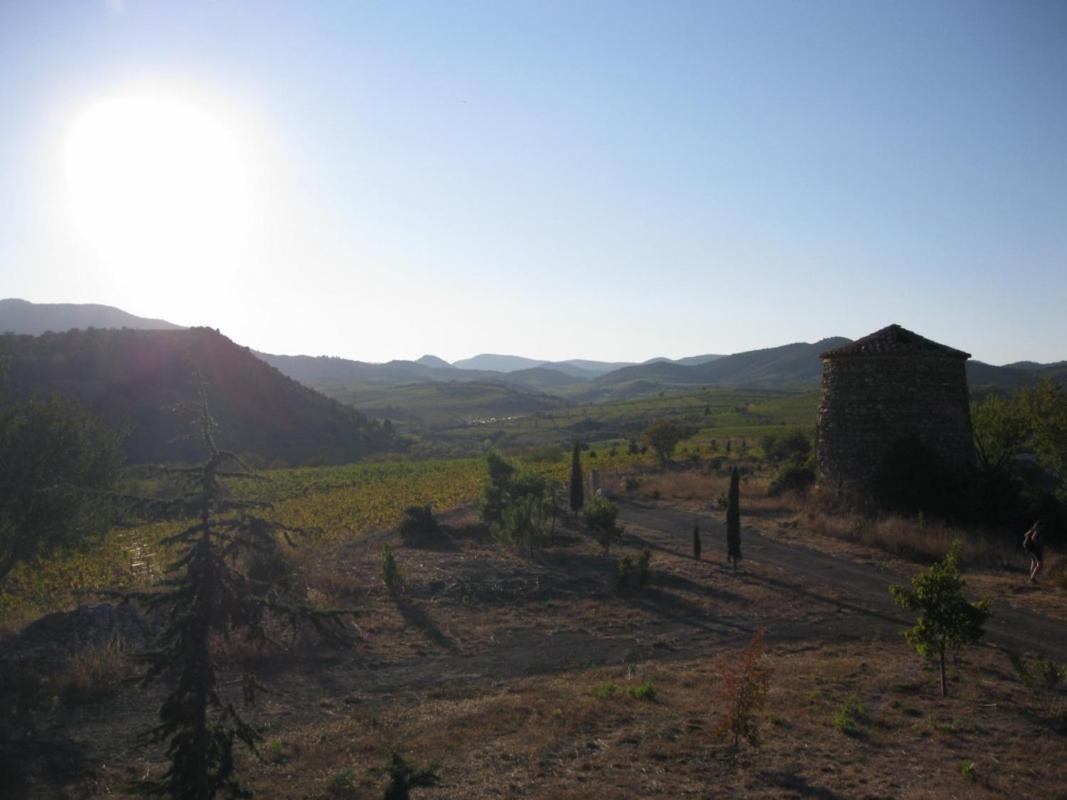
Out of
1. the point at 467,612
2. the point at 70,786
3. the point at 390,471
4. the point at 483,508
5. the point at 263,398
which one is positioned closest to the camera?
the point at 70,786

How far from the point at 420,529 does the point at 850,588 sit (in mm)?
13852

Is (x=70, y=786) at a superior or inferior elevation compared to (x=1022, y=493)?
inferior

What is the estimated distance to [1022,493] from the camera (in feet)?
78.5

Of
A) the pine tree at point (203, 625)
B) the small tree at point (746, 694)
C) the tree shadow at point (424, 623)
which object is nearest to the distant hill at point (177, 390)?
the tree shadow at point (424, 623)

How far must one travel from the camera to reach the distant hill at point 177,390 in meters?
59.8

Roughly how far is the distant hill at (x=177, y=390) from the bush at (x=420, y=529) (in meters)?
36.8

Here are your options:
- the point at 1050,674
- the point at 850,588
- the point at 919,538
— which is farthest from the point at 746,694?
the point at 919,538

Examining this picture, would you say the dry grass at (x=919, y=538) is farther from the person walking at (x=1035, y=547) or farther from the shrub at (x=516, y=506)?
the shrub at (x=516, y=506)

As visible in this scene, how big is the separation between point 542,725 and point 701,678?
11.7ft

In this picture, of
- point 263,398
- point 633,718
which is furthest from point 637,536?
point 263,398

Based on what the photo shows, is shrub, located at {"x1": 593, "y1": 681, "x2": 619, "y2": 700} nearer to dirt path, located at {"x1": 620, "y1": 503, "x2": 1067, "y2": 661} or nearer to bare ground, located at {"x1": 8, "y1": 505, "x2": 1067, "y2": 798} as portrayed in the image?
bare ground, located at {"x1": 8, "y1": 505, "x2": 1067, "y2": 798}

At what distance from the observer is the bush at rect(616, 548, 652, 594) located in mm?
19125

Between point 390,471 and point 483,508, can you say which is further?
point 390,471

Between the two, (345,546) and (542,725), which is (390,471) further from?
(542,725)
